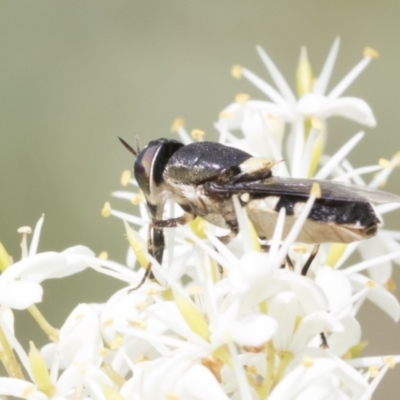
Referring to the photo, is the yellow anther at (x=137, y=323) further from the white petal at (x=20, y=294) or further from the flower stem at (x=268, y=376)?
the flower stem at (x=268, y=376)

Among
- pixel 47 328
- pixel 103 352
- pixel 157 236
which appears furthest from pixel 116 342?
pixel 157 236

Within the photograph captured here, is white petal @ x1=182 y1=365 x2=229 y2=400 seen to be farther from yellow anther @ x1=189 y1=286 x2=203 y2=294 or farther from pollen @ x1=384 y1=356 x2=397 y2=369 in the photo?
pollen @ x1=384 y1=356 x2=397 y2=369

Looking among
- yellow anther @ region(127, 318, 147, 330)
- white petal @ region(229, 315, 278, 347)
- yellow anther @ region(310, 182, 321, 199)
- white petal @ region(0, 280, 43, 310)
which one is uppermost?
yellow anther @ region(310, 182, 321, 199)

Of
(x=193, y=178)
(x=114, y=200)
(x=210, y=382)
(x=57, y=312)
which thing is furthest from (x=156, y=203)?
(x=114, y=200)

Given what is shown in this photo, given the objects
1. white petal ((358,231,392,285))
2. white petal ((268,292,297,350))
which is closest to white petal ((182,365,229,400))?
white petal ((268,292,297,350))

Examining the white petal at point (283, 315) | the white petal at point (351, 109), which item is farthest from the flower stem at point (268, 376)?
the white petal at point (351, 109)

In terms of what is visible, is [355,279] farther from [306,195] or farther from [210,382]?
[210,382]
